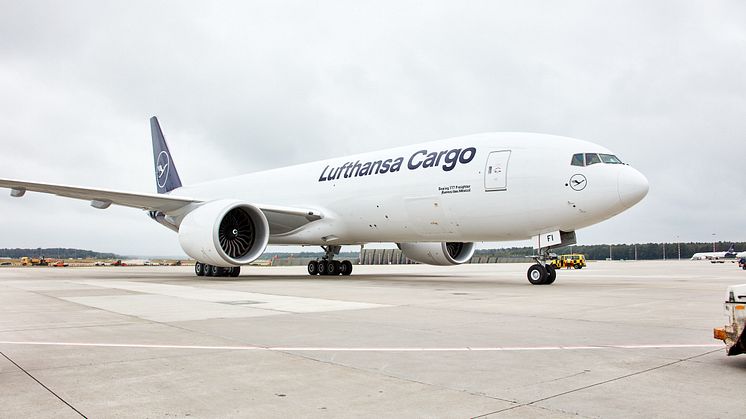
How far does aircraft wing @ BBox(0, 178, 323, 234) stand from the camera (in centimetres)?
1631

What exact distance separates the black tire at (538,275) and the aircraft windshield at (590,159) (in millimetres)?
2702

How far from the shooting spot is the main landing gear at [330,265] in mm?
20719

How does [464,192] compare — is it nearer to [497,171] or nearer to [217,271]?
[497,171]

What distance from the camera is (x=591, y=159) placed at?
12852 millimetres

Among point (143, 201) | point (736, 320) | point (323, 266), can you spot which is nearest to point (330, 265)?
point (323, 266)

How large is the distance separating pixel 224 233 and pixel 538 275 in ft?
31.7

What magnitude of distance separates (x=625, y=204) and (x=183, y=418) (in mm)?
11661

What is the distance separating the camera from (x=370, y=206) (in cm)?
1706

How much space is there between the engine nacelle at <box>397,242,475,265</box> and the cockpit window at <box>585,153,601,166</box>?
7157 mm

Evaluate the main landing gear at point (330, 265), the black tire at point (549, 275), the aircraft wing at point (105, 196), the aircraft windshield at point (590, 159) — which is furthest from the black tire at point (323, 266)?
the aircraft windshield at point (590, 159)

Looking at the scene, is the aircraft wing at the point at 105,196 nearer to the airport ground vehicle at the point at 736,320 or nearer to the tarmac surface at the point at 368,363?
the tarmac surface at the point at 368,363

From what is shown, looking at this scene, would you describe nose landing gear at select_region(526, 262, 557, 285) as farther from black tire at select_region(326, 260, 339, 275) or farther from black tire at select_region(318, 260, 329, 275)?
black tire at select_region(318, 260, 329, 275)

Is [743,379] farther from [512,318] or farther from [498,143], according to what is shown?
→ [498,143]

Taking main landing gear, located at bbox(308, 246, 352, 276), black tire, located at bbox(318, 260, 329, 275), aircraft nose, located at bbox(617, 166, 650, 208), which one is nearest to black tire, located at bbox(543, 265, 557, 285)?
aircraft nose, located at bbox(617, 166, 650, 208)
